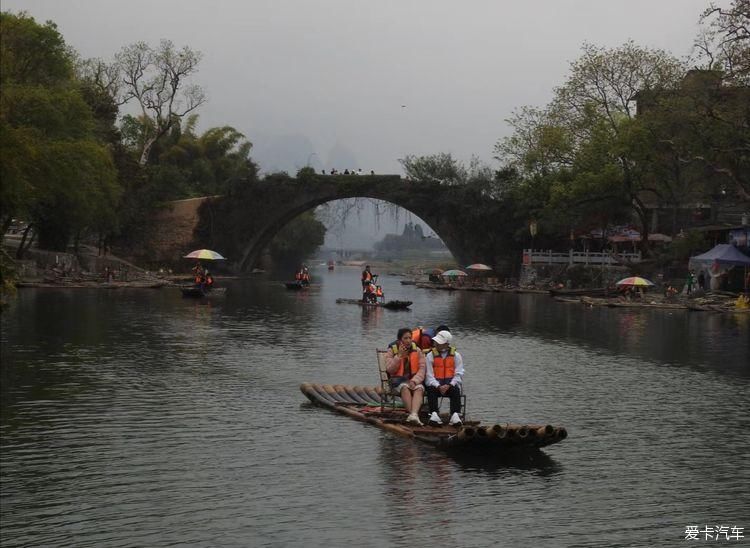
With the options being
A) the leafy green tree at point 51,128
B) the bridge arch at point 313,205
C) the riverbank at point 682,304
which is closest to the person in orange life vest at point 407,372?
the leafy green tree at point 51,128

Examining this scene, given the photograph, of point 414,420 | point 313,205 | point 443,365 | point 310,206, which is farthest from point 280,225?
point 414,420

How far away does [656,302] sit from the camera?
53.7 m

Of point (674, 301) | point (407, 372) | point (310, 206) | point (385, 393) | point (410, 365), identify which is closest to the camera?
point (410, 365)

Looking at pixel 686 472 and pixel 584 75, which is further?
pixel 584 75

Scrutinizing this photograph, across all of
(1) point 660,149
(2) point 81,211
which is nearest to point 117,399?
(2) point 81,211

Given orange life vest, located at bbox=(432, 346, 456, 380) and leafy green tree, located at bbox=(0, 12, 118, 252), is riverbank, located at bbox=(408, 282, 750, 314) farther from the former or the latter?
orange life vest, located at bbox=(432, 346, 456, 380)

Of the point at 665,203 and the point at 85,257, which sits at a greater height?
the point at 665,203

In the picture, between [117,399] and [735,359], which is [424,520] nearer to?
[117,399]

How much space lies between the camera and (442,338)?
16219 millimetres

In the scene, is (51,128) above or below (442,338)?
above

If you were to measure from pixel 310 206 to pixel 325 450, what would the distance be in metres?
69.6

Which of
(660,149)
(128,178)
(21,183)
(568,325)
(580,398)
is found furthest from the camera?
(128,178)

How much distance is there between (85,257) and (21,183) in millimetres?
33110

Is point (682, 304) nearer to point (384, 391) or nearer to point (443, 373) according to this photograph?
point (384, 391)
